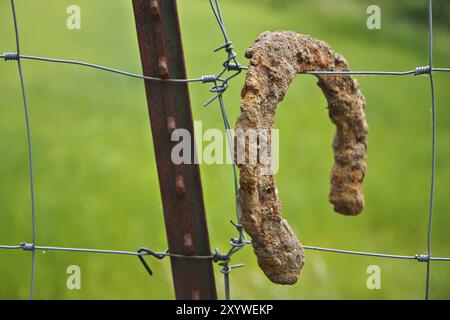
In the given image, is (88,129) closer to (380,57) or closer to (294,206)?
(294,206)

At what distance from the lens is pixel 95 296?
2.33 m

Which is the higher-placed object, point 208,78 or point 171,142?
point 208,78

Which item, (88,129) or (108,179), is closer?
(108,179)

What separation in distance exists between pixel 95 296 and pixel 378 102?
1704 mm

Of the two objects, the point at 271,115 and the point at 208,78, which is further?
the point at 208,78

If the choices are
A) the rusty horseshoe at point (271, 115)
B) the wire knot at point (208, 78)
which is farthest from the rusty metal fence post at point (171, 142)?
the rusty horseshoe at point (271, 115)

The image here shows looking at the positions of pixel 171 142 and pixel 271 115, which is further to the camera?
pixel 171 142

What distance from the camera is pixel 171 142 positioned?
121 cm

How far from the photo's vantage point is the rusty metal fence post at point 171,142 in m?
1.18

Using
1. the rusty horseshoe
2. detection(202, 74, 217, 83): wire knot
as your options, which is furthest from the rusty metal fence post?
the rusty horseshoe

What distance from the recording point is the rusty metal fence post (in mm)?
1181

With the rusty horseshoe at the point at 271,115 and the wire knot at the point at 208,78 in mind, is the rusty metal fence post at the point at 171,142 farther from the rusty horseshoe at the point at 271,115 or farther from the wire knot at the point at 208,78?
the rusty horseshoe at the point at 271,115

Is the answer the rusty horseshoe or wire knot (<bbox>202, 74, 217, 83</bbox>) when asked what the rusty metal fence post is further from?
the rusty horseshoe
